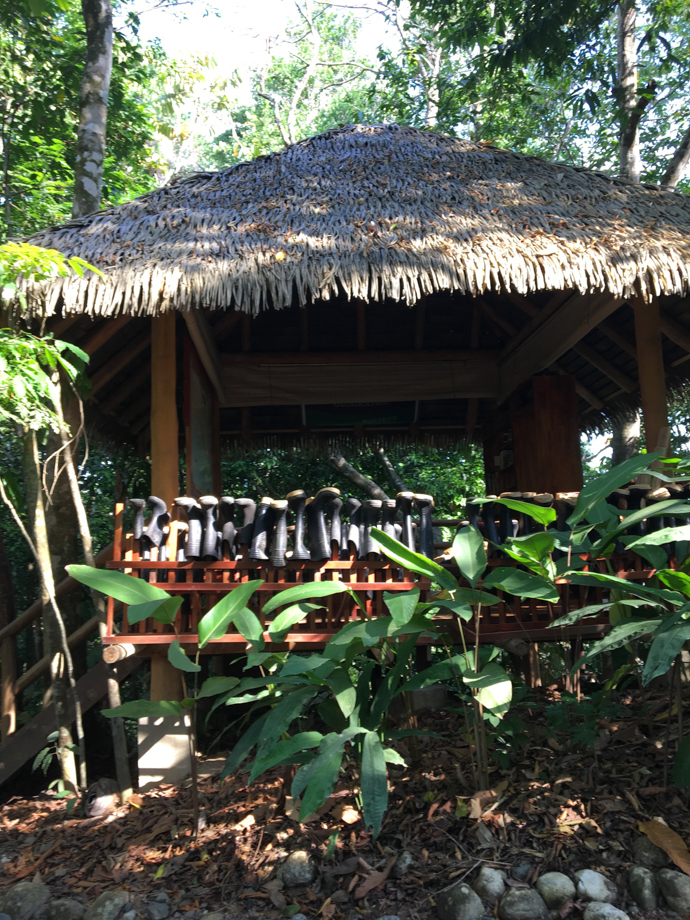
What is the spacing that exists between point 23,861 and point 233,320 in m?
4.26

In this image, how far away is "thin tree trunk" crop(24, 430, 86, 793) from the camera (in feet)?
12.7

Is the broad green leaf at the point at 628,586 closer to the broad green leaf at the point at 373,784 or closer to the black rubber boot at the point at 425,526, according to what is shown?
the black rubber boot at the point at 425,526

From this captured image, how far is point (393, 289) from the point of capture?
4.18 m

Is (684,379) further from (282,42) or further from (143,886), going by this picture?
(282,42)

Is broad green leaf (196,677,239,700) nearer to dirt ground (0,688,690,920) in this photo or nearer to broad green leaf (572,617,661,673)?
dirt ground (0,688,690,920)

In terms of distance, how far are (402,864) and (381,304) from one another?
187 inches

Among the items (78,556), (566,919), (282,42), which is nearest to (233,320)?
(78,556)

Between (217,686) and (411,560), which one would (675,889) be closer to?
(411,560)

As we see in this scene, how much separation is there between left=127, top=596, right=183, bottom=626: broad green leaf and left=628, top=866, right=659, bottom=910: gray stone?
206cm

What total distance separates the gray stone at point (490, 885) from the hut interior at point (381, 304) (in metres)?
1.80

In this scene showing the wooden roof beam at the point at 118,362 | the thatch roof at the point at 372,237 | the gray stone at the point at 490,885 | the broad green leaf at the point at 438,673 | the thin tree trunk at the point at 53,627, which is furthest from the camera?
the wooden roof beam at the point at 118,362

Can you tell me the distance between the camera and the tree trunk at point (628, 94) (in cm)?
837

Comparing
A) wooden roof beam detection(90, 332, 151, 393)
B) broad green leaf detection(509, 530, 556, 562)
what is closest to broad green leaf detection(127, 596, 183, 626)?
broad green leaf detection(509, 530, 556, 562)

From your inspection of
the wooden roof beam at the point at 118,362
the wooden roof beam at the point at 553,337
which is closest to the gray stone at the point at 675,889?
the wooden roof beam at the point at 553,337
